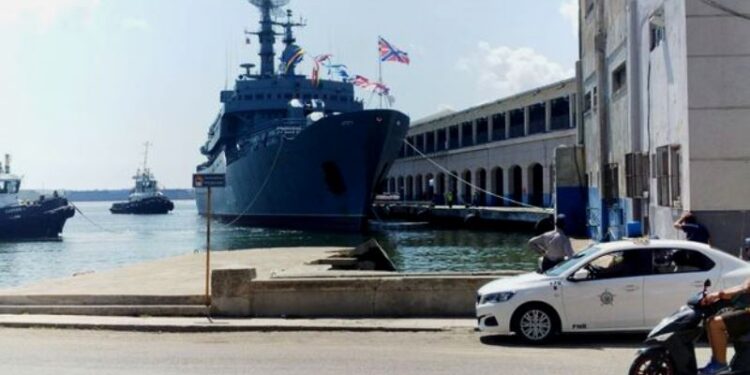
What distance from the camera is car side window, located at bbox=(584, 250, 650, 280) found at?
10.3 metres

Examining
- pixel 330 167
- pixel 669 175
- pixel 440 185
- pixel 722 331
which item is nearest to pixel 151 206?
pixel 440 185

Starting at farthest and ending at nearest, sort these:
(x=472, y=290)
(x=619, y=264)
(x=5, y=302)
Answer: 1. (x=5, y=302)
2. (x=472, y=290)
3. (x=619, y=264)

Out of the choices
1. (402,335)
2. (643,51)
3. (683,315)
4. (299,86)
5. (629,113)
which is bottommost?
(402,335)

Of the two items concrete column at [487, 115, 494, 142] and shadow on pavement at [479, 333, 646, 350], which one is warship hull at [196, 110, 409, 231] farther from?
shadow on pavement at [479, 333, 646, 350]

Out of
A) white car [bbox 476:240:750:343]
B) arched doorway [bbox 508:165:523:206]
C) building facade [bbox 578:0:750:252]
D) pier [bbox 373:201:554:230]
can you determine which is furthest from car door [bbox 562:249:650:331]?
arched doorway [bbox 508:165:523:206]

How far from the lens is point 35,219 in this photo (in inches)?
2608

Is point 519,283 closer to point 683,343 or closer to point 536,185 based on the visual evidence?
point 683,343

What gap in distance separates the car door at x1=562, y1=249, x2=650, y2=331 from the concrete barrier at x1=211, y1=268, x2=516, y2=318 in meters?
2.46

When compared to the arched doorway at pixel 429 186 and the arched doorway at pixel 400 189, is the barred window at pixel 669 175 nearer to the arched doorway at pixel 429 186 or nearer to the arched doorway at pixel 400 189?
the arched doorway at pixel 429 186

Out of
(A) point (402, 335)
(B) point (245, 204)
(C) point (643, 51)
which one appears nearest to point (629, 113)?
(C) point (643, 51)

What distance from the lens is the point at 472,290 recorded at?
1268 cm

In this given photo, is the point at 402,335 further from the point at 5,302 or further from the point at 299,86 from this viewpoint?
the point at 299,86

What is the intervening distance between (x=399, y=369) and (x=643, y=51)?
45.2 ft

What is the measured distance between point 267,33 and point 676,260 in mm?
75073
